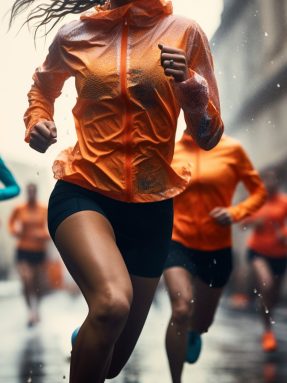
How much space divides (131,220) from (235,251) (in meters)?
13.5

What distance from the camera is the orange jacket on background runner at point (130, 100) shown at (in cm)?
380

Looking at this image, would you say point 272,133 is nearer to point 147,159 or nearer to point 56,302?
point 56,302

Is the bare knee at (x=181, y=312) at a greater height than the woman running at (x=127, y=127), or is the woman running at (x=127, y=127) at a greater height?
the woman running at (x=127, y=127)

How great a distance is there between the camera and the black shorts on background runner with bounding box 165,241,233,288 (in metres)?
6.14

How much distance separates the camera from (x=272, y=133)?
19.0 metres

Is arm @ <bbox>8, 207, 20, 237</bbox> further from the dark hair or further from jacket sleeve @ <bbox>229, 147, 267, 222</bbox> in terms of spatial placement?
the dark hair

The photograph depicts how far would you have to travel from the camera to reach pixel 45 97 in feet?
13.7

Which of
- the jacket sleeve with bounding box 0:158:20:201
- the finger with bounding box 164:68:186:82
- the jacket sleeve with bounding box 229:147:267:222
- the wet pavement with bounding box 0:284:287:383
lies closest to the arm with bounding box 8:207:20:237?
the wet pavement with bounding box 0:284:287:383

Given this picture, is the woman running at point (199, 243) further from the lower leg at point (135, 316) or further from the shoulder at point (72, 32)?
the shoulder at point (72, 32)

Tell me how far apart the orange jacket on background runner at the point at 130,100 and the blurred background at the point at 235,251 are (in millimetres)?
331

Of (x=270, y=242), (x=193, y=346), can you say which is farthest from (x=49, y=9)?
(x=270, y=242)

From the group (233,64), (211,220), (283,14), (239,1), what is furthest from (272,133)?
(211,220)

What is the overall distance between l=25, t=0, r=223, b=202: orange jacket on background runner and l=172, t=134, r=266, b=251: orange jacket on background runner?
2.24 metres

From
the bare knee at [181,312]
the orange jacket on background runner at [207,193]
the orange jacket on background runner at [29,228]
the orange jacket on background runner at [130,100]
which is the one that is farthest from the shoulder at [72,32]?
the orange jacket on background runner at [29,228]
